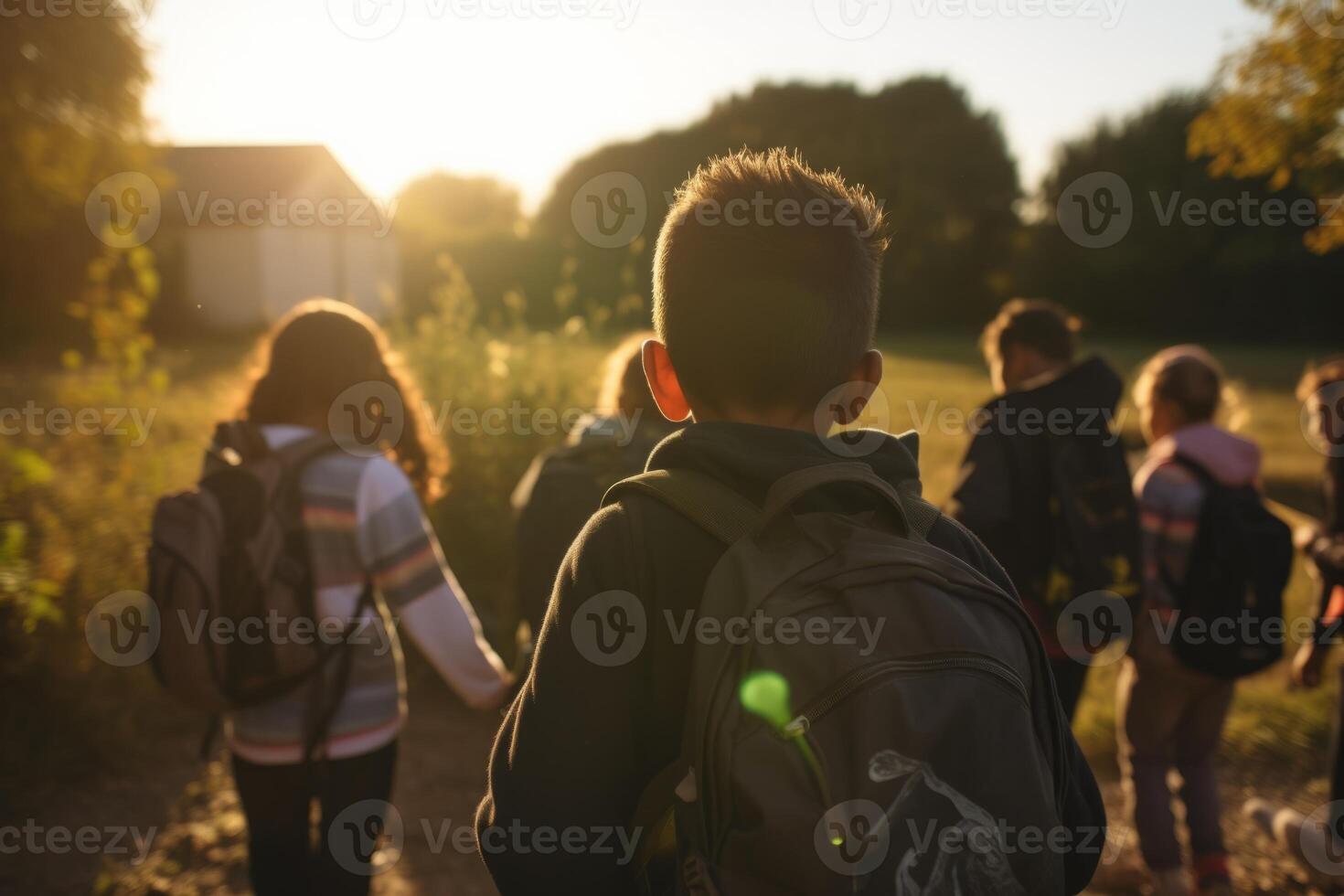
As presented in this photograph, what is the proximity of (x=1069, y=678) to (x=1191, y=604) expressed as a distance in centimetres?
55

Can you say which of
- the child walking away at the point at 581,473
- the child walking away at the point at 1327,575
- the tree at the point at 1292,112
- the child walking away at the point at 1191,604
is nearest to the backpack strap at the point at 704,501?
the child walking away at the point at 581,473

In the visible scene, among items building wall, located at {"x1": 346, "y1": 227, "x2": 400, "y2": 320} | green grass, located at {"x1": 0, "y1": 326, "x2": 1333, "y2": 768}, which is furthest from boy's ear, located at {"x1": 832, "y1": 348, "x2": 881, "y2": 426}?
building wall, located at {"x1": 346, "y1": 227, "x2": 400, "y2": 320}

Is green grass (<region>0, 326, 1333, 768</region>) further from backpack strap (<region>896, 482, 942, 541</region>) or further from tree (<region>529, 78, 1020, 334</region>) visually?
backpack strap (<region>896, 482, 942, 541</region>)

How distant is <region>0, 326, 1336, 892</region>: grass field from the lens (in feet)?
14.7

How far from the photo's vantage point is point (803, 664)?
3.83ft

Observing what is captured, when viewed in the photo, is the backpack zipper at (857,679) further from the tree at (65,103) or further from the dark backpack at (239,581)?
the tree at (65,103)

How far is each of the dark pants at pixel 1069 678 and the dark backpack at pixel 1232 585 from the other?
1.23 feet

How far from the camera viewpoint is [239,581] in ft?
7.50

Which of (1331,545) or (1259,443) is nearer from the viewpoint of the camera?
(1331,545)

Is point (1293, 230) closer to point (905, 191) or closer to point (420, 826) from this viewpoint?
point (905, 191)

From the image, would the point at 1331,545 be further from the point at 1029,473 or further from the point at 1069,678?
the point at 1029,473

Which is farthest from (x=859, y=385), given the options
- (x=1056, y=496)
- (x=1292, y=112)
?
(x=1292, y=112)

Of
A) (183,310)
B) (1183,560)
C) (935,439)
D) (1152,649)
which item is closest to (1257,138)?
(1183,560)

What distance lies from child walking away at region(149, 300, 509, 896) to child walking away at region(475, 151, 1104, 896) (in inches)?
45.2
